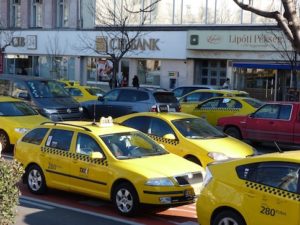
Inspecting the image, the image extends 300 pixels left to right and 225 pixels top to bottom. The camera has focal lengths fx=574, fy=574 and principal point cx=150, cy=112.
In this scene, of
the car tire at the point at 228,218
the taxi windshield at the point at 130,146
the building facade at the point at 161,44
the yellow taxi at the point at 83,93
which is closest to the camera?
Result: the car tire at the point at 228,218

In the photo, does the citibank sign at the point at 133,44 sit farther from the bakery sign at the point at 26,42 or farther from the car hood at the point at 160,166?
the car hood at the point at 160,166

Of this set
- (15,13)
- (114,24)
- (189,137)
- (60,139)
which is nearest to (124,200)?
(60,139)

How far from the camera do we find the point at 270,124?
16.7 meters

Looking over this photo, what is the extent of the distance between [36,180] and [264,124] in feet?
27.3

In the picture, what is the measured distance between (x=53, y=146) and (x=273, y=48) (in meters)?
22.4

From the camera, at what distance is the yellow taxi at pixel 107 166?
8.93 meters

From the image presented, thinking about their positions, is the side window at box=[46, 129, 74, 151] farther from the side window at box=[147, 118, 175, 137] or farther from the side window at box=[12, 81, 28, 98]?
the side window at box=[12, 81, 28, 98]

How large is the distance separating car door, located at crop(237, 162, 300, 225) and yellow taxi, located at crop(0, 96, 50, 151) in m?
9.32

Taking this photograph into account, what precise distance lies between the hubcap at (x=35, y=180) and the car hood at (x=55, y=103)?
856 centimetres

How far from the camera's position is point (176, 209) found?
9664mm

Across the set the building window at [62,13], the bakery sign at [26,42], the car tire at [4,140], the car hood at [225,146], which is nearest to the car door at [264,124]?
the car hood at [225,146]

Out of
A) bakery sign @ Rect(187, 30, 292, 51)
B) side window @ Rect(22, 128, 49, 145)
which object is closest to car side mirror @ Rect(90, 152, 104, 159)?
A: side window @ Rect(22, 128, 49, 145)

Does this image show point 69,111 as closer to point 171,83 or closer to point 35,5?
point 171,83

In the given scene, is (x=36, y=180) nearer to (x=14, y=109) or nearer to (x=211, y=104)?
(x=14, y=109)
